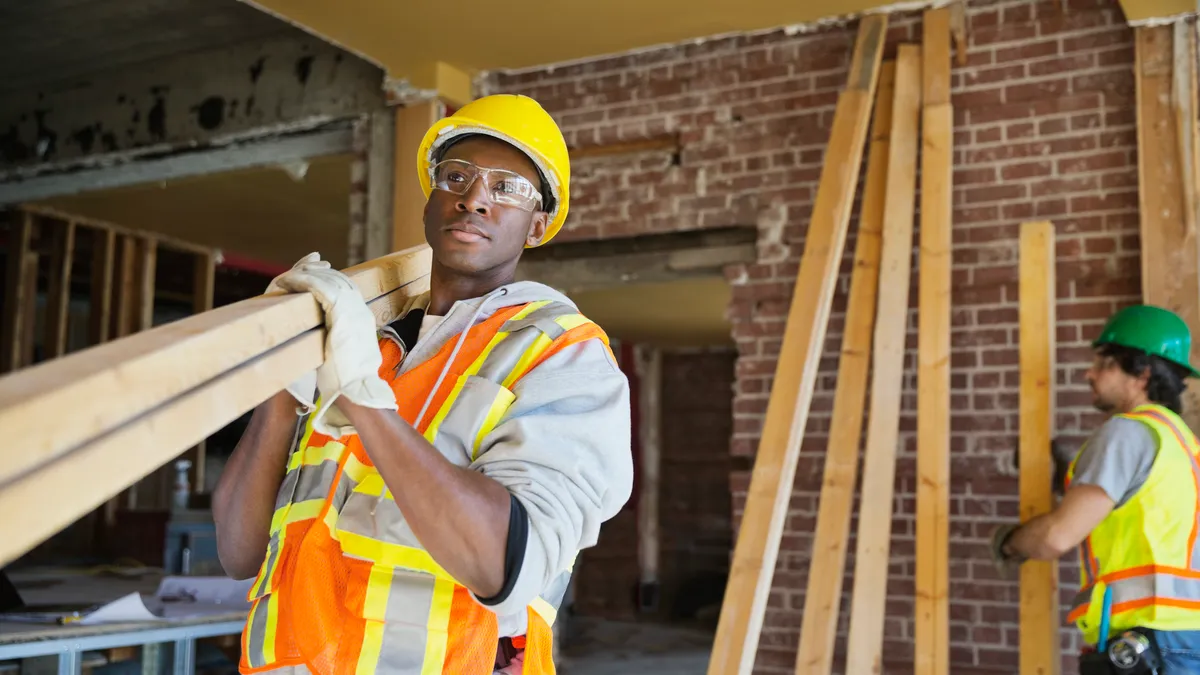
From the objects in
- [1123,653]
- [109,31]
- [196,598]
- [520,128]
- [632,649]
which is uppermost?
[109,31]

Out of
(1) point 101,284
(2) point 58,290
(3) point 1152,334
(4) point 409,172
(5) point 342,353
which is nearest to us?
(5) point 342,353

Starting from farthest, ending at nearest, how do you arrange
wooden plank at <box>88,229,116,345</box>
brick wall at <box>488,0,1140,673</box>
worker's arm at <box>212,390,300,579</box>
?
wooden plank at <box>88,229,116,345</box>
brick wall at <box>488,0,1140,673</box>
worker's arm at <box>212,390,300,579</box>

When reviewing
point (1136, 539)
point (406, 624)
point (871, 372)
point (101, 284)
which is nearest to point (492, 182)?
point (406, 624)

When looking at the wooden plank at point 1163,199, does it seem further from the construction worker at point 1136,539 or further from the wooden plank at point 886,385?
the wooden plank at point 886,385

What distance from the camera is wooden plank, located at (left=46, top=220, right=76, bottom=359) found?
746 cm

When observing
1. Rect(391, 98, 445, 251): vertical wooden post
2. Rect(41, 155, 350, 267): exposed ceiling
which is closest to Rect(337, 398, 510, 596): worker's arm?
Rect(391, 98, 445, 251): vertical wooden post

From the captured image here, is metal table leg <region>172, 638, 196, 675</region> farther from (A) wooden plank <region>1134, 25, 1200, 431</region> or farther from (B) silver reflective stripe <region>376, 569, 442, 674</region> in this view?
(A) wooden plank <region>1134, 25, 1200, 431</region>

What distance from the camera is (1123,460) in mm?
2750

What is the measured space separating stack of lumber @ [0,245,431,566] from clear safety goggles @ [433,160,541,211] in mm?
535

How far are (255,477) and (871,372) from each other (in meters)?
2.73

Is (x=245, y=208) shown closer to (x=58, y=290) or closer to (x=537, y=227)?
(x=58, y=290)

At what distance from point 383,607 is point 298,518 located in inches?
8.6

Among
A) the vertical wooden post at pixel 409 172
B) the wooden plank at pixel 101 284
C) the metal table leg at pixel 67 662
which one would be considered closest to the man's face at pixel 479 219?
the metal table leg at pixel 67 662

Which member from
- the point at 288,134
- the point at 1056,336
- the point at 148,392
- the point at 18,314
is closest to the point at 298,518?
the point at 148,392
